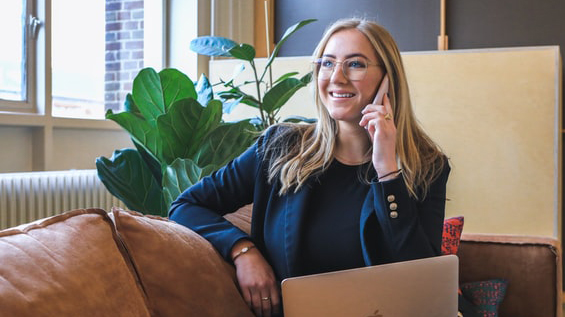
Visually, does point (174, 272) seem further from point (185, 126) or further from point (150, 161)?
point (150, 161)

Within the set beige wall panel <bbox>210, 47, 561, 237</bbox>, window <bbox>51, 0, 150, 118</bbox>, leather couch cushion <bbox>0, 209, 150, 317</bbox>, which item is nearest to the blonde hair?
leather couch cushion <bbox>0, 209, 150, 317</bbox>

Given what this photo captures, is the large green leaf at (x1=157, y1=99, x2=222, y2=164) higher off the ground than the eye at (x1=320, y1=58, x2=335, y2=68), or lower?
lower

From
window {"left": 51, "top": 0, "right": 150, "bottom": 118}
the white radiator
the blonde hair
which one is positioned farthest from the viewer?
window {"left": 51, "top": 0, "right": 150, "bottom": 118}

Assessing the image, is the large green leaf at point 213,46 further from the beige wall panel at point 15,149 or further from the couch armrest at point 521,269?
the couch armrest at point 521,269

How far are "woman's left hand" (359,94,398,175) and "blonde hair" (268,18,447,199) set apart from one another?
0.09 metres

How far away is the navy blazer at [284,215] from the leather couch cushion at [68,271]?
0.38 meters

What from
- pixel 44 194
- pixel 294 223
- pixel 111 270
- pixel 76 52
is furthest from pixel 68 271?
pixel 76 52

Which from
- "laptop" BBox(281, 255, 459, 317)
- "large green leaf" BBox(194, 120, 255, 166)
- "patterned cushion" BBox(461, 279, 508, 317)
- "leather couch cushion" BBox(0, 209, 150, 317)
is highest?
"large green leaf" BBox(194, 120, 255, 166)

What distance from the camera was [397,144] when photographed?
1.62m

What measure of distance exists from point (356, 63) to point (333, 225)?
0.44m

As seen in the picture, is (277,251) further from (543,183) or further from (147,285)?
(543,183)

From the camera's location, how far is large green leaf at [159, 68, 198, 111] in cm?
227

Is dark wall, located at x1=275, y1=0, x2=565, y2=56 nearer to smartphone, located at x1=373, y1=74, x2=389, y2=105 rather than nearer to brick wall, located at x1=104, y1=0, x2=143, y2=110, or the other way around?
brick wall, located at x1=104, y1=0, x2=143, y2=110

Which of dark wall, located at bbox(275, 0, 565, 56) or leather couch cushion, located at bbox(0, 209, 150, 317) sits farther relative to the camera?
dark wall, located at bbox(275, 0, 565, 56)
